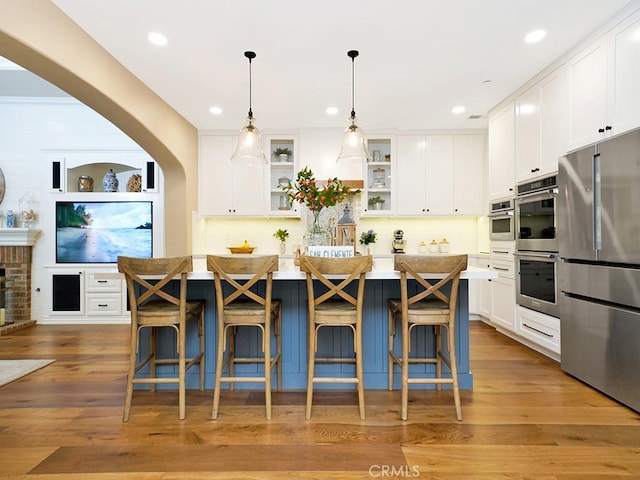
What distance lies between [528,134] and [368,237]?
2404 millimetres

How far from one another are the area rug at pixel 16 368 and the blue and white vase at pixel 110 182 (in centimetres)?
259

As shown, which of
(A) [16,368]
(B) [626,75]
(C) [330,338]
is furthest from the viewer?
(A) [16,368]

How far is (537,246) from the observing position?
11.2 feet

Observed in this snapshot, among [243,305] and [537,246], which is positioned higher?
[537,246]

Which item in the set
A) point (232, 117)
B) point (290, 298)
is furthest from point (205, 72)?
point (290, 298)

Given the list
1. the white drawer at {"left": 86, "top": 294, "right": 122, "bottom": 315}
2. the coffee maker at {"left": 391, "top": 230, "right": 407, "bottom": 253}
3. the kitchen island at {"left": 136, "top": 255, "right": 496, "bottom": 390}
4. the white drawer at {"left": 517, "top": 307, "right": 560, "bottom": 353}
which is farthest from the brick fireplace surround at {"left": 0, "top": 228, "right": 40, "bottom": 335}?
the white drawer at {"left": 517, "top": 307, "right": 560, "bottom": 353}

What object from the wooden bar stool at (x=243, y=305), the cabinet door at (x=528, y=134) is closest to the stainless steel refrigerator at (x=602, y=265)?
the cabinet door at (x=528, y=134)

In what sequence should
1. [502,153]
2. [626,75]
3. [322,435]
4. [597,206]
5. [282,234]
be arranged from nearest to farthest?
[322,435] < [626,75] < [597,206] < [502,153] < [282,234]

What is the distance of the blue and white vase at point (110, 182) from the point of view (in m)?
5.18

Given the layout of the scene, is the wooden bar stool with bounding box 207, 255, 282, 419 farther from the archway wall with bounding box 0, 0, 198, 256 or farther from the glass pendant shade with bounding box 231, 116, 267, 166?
the archway wall with bounding box 0, 0, 198, 256

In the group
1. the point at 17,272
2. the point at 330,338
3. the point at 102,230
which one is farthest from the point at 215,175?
the point at 330,338

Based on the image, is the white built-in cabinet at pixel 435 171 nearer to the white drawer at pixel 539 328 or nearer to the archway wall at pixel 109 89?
the white drawer at pixel 539 328

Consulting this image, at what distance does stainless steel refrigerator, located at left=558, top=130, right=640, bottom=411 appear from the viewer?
230cm

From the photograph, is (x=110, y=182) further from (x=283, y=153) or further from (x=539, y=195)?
(x=539, y=195)
